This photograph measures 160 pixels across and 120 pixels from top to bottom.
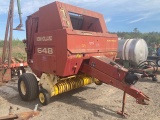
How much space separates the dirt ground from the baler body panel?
922mm

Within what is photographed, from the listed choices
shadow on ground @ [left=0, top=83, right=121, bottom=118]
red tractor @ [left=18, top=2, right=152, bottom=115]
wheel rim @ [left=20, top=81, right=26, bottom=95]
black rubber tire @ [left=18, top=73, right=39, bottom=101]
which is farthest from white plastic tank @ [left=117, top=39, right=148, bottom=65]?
wheel rim @ [left=20, top=81, right=26, bottom=95]

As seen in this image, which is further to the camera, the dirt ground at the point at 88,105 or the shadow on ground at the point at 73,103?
the shadow on ground at the point at 73,103

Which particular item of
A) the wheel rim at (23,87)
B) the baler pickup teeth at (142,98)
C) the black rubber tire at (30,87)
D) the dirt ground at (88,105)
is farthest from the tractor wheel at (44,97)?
the baler pickup teeth at (142,98)

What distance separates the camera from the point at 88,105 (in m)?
5.08

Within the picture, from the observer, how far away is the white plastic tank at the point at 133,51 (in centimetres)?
1101

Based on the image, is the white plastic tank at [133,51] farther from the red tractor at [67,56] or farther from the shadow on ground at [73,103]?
the shadow on ground at [73,103]

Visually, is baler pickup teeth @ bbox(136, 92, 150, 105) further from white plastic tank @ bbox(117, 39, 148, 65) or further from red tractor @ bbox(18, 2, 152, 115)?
white plastic tank @ bbox(117, 39, 148, 65)

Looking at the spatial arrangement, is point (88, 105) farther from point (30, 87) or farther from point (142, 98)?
point (30, 87)

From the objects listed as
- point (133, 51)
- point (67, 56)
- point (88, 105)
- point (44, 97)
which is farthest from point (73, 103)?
point (133, 51)

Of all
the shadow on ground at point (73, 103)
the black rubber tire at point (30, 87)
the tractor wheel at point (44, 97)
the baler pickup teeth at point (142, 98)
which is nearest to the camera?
the baler pickup teeth at point (142, 98)

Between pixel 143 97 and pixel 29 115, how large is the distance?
7.76 ft

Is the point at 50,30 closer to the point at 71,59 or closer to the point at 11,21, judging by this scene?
the point at 71,59

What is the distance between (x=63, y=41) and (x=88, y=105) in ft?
6.04

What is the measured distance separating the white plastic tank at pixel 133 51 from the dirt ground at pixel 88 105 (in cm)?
429
